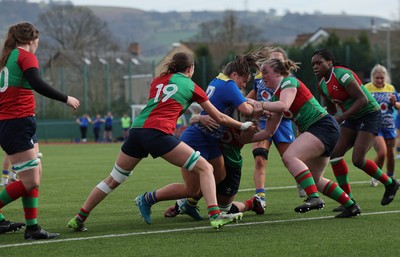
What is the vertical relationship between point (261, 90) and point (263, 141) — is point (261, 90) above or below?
above

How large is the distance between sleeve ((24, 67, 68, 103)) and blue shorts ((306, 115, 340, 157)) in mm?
2941

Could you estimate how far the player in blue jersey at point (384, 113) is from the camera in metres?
14.5

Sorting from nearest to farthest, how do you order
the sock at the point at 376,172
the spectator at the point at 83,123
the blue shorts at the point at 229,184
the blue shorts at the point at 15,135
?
the blue shorts at the point at 15,135 → the blue shorts at the point at 229,184 → the sock at the point at 376,172 → the spectator at the point at 83,123

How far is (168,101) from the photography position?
28.2ft

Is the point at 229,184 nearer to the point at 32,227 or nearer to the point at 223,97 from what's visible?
the point at 223,97

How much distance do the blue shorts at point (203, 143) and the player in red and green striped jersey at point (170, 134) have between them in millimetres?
807

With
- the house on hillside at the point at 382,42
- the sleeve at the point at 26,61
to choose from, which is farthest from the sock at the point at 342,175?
the house on hillside at the point at 382,42

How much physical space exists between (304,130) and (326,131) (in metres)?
0.27

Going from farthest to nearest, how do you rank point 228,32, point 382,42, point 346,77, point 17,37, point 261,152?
1. point 228,32
2. point 382,42
3. point 261,152
4. point 346,77
5. point 17,37

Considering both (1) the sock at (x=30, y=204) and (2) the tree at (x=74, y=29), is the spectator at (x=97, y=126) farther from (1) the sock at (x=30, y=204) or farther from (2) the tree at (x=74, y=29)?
(2) the tree at (x=74, y=29)

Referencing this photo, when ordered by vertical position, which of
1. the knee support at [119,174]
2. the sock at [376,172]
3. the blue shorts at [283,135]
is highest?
the knee support at [119,174]

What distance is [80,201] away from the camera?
1252 cm

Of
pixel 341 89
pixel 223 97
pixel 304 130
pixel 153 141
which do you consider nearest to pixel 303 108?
pixel 304 130

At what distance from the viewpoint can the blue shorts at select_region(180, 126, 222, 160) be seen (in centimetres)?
952
